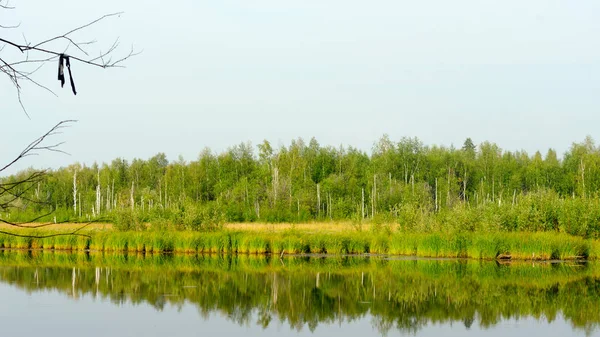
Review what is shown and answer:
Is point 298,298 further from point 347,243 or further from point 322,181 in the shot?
point 322,181

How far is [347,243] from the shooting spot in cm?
3094

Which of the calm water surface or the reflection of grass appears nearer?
the calm water surface

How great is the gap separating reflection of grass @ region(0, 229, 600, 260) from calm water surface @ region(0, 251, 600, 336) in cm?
124

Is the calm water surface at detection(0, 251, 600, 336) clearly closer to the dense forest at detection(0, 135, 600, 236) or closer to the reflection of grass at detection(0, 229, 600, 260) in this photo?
the reflection of grass at detection(0, 229, 600, 260)

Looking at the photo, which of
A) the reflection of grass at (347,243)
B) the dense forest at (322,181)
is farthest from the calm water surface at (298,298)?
the dense forest at (322,181)

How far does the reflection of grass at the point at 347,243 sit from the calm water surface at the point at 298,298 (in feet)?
4.07

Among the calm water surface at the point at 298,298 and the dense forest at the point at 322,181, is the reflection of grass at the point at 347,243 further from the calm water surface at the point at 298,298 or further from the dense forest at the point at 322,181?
the dense forest at the point at 322,181

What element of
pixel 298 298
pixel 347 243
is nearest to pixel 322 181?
pixel 347 243

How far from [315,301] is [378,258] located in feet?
34.6

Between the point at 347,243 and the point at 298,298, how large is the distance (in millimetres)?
12160

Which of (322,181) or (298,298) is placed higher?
(322,181)

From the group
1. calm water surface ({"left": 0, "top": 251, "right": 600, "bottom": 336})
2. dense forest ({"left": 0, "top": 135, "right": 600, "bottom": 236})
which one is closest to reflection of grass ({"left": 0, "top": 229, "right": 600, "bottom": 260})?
calm water surface ({"left": 0, "top": 251, "right": 600, "bottom": 336})

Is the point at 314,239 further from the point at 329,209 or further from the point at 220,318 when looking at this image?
the point at 329,209

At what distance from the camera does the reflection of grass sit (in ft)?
90.0
